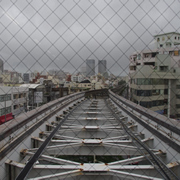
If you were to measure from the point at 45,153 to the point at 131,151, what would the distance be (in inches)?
27.4

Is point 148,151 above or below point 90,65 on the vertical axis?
below

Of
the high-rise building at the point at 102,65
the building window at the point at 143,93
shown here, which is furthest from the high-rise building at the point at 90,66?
the building window at the point at 143,93

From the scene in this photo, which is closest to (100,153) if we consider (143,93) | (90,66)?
(90,66)

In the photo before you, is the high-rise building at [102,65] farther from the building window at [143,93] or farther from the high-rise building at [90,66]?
the building window at [143,93]

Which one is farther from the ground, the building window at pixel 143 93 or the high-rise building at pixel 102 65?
the high-rise building at pixel 102 65

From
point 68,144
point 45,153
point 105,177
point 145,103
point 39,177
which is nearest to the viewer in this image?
point 39,177

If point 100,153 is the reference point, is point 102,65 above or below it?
above

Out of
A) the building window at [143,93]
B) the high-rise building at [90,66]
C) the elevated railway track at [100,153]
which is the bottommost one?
the elevated railway track at [100,153]

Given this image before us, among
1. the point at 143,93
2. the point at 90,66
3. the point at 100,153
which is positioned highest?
the point at 90,66

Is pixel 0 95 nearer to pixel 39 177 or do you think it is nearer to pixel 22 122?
pixel 22 122

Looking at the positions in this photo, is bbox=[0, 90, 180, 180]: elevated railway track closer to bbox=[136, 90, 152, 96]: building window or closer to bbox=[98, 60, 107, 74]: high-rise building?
bbox=[98, 60, 107, 74]: high-rise building

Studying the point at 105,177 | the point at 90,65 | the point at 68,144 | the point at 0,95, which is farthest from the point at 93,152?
the point at 0,95

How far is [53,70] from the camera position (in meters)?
1.33

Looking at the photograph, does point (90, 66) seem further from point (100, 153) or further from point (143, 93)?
point (143, 93)
